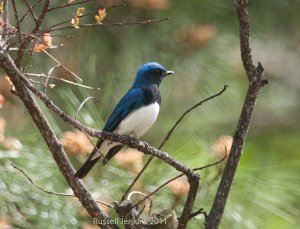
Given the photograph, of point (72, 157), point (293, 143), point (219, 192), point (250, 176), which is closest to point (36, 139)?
point (72, 157)

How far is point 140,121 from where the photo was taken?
2.84m

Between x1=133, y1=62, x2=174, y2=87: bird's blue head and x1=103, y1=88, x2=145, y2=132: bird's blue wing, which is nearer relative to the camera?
x1=103, y1=88, x2=145, y2=132: bird's blue wing

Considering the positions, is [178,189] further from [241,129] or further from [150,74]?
[150,74]

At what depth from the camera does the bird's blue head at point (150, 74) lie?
305 cm

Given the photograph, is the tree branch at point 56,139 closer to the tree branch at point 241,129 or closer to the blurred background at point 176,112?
the tree branch at point 241,129

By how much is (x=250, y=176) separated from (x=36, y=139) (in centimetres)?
74

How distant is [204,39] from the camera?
3143 millimetres

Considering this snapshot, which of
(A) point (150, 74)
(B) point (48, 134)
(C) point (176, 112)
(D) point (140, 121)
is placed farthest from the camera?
(C) point (176, 112)

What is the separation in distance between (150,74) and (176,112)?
0.67m

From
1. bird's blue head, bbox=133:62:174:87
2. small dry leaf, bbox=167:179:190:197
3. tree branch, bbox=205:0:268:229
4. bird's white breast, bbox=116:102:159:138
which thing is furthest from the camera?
bird's blue head, bbox=133:62:174:87

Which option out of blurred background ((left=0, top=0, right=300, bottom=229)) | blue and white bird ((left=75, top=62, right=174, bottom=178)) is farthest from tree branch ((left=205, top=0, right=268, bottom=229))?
blue and white bird ((left=75, top=62, right=174, bottom=178))

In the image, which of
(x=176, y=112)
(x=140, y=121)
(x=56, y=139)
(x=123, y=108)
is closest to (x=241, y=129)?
(x=56, y=139)

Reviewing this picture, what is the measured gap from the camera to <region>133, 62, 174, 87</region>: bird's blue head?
120 inches

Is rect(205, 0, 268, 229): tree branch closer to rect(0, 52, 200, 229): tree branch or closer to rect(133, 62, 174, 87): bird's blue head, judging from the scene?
rect(0, 52, 200, 229): tree branch
